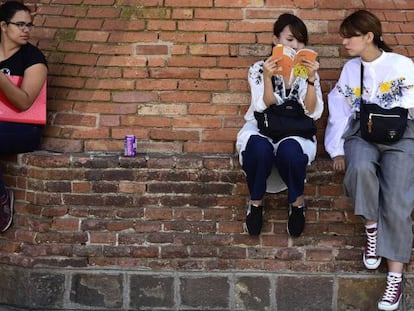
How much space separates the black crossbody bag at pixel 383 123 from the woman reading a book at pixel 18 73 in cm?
221

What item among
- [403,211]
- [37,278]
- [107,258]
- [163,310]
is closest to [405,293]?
[403,211]

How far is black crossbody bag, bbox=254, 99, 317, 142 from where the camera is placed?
5527mm

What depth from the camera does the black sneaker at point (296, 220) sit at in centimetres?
566

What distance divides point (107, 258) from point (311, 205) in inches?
56.1

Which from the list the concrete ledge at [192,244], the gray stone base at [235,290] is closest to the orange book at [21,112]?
the concrete ledge at [192,244]

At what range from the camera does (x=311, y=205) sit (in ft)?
19.1

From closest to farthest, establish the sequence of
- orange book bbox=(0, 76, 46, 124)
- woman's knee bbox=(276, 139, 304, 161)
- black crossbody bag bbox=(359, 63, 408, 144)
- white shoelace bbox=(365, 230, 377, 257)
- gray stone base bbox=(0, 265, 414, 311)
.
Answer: woman's knee bbox=(276, 139, 304, 161) < black crossbody bag bbox=(359, 63, 408, 144) < white shoelace bbox=(365, 230, 377, 257) < gray stone base bbox=(0, 265, 414, 311) < orange book bbox=(0, 76, 46, 124)

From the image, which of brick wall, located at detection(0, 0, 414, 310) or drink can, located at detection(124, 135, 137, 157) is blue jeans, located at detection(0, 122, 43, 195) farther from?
drink can, located at detection(124, 135, 137, 157)

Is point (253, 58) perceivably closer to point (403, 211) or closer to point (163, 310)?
point (403, 211)

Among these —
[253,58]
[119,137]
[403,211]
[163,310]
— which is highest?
[253,58]

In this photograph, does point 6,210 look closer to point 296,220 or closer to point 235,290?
point 235,290

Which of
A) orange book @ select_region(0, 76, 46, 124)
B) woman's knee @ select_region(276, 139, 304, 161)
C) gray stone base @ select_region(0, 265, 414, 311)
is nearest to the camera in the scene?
woman's knee @ select_region(276, 139, 304, 161)

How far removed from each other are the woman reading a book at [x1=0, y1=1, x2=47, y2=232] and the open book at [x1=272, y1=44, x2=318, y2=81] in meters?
1.65

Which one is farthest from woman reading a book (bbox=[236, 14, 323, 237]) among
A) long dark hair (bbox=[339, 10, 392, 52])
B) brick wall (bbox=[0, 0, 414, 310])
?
long dark hair (bbox=[339, 10, 392, 52])
